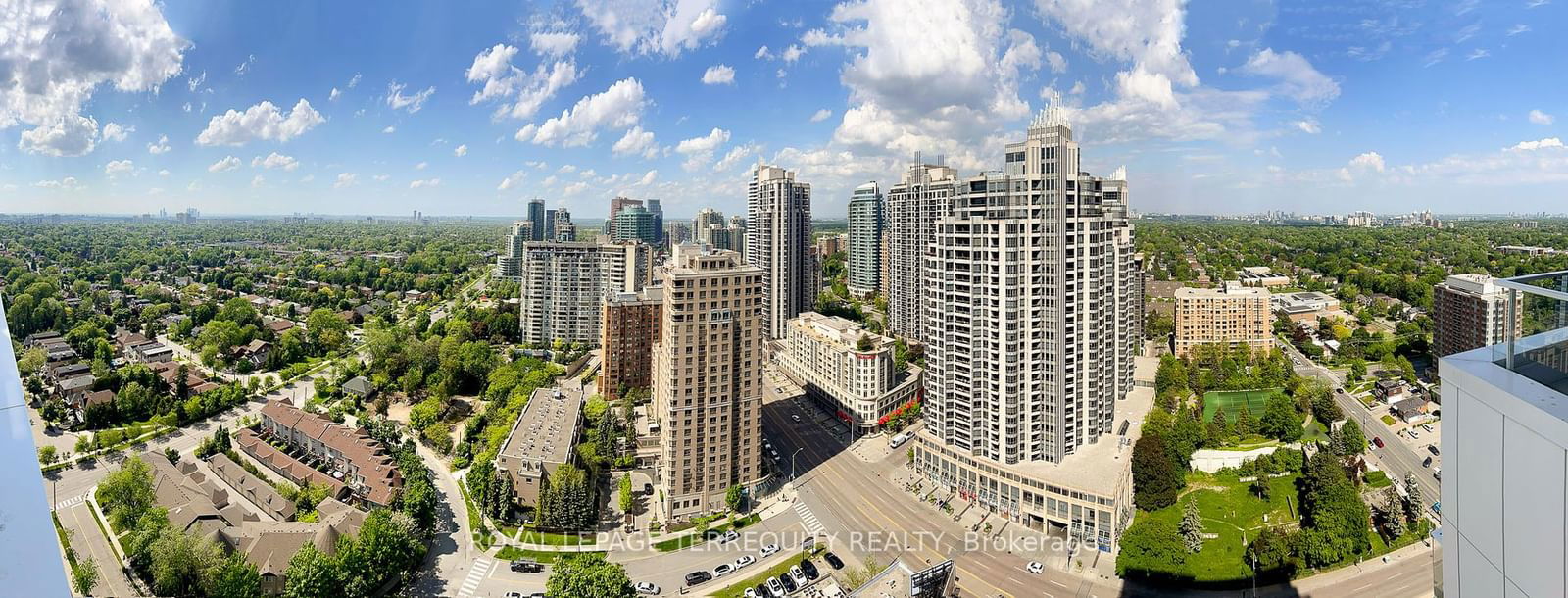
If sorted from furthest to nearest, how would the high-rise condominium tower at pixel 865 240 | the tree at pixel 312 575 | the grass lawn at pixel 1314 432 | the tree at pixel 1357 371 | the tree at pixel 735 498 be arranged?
the high-rise condominium tower at pixel 865 240 → the tree at pixel 1357 371 → the grass lawn at pixel 1314 432 → the tree at pixel 735 498 → the tree at pixel 312 575

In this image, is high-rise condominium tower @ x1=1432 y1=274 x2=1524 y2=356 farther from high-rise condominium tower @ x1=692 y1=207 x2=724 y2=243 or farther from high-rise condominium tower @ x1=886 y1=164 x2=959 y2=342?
high-rise condominium tower @ x1=692 y1=207 x2=724 y2=243

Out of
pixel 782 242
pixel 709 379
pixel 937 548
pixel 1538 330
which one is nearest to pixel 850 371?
pixel 709 379

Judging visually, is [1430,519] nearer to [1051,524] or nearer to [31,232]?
[1051,524]

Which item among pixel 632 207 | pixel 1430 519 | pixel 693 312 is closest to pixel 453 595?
pixel 693 312


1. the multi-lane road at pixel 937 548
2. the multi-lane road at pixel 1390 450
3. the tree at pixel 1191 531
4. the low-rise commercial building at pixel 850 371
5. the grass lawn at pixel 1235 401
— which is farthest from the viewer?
the low-rise commercial building at pixel 850 371

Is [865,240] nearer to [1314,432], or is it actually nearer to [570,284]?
[570,284]

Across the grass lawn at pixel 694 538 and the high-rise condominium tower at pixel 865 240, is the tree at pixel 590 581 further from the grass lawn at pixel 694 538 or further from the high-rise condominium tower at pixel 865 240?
the high-rise condominium tower at pixel 865 240

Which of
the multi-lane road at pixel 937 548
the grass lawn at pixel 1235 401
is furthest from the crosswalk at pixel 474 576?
the grass lawn at pixel 1235 401
